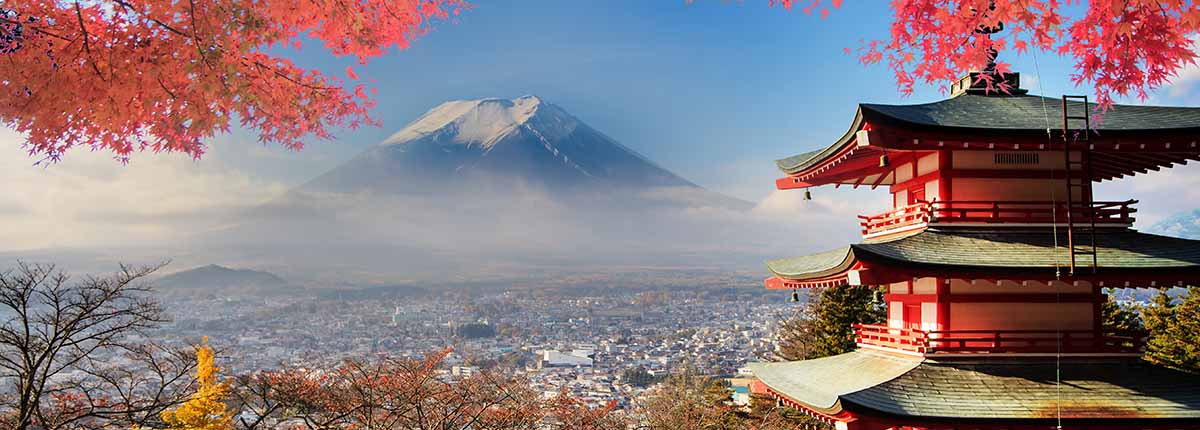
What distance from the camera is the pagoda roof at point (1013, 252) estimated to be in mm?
6793

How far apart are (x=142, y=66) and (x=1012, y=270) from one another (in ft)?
21.1

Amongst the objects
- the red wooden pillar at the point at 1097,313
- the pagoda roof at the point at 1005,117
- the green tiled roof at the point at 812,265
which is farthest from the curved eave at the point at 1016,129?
the red wooden pillar at the point at 1097,313

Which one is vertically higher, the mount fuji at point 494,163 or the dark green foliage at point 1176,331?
the mount fuji at point 494,163

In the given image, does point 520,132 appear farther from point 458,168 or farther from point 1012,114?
point 1012,114

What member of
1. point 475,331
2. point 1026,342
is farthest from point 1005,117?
point 475,331

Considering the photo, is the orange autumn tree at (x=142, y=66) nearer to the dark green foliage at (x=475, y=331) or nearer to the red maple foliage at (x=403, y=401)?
the red maple foliage at (x=403, y=401)

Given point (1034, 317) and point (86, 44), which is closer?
point (86, 44)

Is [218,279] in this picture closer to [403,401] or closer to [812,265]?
[403,401]

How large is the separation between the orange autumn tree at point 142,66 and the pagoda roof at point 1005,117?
5.11 m

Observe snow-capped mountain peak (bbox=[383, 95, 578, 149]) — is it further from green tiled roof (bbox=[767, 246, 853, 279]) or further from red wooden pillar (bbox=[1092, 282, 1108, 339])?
red wooden pillar (bbox=[1092, 282, 1108, 339])

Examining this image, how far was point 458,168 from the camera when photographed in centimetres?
8744

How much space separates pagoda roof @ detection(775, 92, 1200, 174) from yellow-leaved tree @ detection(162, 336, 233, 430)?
705cm

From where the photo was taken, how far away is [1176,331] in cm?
1608

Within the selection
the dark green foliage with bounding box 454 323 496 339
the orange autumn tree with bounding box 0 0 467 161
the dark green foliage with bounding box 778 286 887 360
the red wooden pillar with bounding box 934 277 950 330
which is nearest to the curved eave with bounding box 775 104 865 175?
the red wooden pillar with bounding box 934 277 950 330
